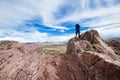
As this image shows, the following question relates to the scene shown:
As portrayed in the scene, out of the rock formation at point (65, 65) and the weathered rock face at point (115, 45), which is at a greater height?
the weathered rock face at point (115, 45)

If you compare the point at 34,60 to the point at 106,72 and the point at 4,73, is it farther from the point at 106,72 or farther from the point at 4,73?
the point at 106,72

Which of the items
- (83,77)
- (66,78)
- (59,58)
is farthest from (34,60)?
(83,77)

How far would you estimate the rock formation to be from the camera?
84.6ft

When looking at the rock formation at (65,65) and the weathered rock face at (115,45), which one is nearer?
the rock formation at (65,65)

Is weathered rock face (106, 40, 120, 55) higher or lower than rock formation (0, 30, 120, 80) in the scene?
higher

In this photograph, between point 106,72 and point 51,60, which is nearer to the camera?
point 106,72

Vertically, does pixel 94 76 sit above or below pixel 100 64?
below

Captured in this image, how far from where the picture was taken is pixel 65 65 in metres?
32.4

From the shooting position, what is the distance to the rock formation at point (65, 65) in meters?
25.8

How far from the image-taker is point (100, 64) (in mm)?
26297

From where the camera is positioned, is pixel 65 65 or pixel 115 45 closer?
pixel 65 65

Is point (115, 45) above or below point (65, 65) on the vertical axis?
above

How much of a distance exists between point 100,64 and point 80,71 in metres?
4.62

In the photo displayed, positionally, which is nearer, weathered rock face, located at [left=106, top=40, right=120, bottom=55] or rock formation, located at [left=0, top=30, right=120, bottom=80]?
rock formation, located at [left=0, top=30, right=120, bottom=80]
